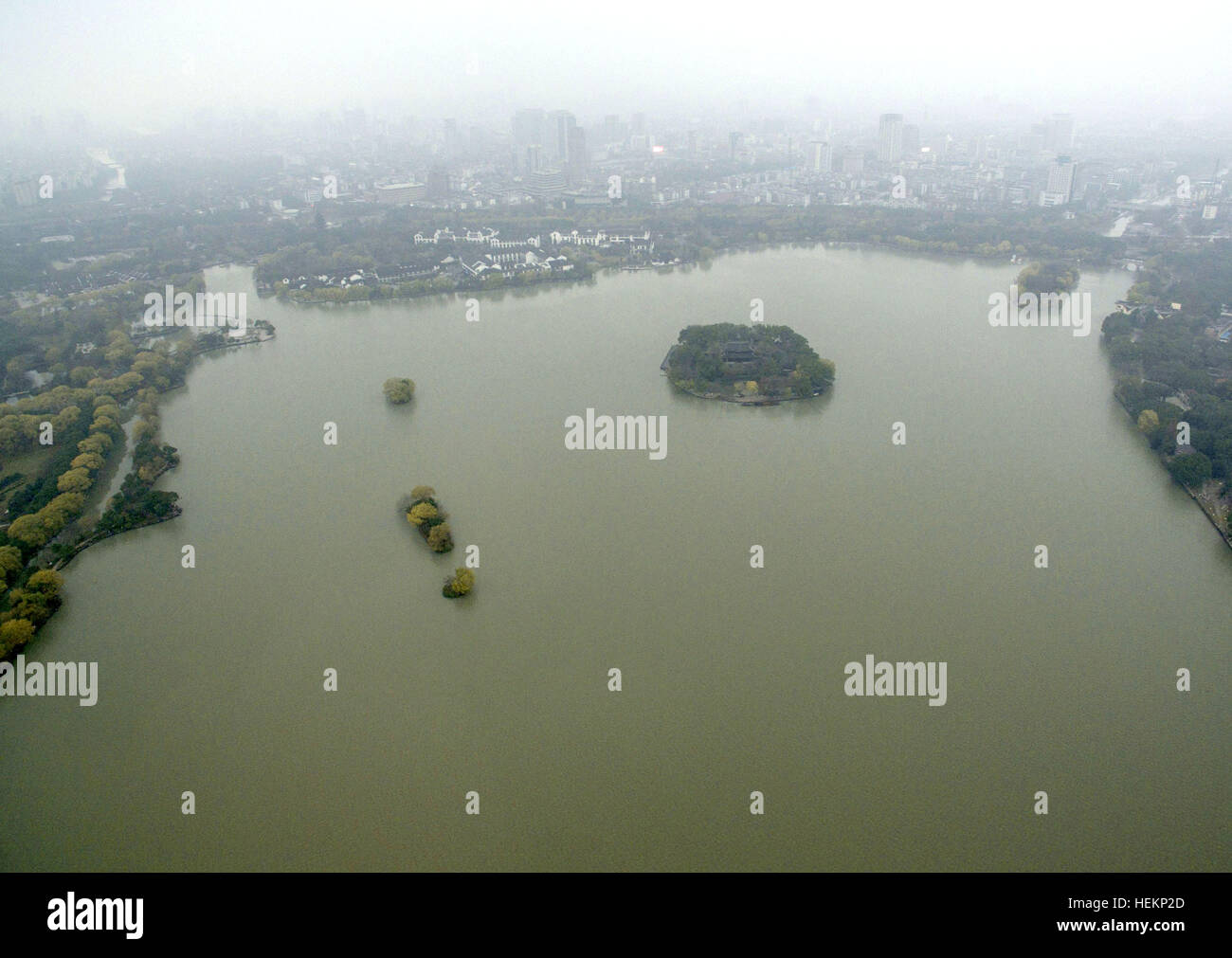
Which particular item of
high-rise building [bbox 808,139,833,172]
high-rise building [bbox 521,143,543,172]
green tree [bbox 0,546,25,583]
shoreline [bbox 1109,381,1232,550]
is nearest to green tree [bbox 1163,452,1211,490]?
shoreline [bbox 1109,381,1232,550]

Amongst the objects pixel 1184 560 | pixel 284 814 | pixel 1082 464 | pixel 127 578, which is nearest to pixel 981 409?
pixel 1082 464

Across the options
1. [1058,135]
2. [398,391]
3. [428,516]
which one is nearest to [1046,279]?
[398,391]

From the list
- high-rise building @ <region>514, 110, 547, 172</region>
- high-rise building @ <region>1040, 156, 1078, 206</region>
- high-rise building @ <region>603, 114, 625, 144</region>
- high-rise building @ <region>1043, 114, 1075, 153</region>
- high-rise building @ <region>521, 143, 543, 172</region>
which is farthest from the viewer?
high-rise building @ <region>603, 114, 625, 144</region>

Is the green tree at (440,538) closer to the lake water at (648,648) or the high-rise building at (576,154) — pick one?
the lake water at (648,648)

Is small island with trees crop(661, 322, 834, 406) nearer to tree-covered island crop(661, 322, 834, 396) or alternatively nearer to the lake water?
tree-covered island crop(661, 322, 834, 396)

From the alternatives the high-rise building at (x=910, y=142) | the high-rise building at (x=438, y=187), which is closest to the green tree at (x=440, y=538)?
the high-rise building at (x=438, y=187)

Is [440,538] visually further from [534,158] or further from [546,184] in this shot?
[534,158]
